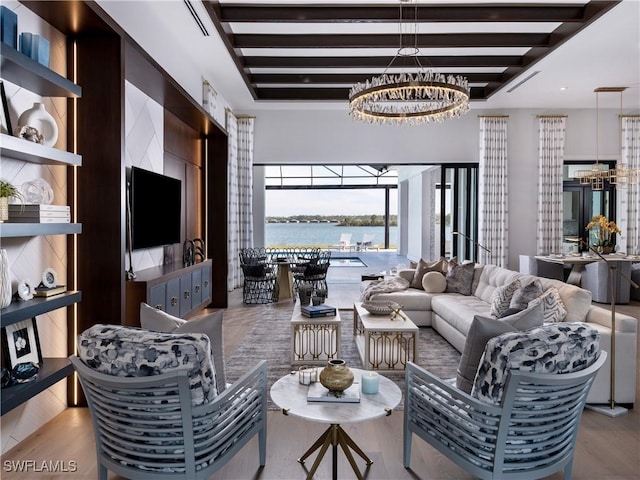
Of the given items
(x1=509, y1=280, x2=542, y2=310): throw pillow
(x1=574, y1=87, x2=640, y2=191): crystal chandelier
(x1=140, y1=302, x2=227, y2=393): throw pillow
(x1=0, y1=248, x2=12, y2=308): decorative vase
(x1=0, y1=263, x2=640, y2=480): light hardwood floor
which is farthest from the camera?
(x1=574, y1=87, x2=640, y2=191): crystal chandelier

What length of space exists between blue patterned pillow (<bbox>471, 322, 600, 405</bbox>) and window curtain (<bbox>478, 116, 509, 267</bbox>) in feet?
22.8

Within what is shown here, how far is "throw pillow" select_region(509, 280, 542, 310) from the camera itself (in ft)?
11.7

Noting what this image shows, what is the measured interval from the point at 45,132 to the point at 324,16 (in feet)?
11.0

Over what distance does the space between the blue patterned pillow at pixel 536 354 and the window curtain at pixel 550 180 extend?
736 cm

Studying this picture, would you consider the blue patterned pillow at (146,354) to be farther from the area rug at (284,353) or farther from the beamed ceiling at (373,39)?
the beamed ceiling at (373,39)

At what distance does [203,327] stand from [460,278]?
4094mm

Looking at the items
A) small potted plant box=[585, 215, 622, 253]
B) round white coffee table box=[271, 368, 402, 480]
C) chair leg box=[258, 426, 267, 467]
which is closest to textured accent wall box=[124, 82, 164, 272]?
chair leg box=[258, 426, 267, 467]

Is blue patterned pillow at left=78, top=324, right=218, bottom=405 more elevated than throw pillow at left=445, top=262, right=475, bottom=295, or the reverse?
blue patterned pillow at left=78, top=324, right=218, bottom=405

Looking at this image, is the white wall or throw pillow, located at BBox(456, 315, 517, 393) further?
the white wall

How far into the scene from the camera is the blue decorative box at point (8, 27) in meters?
2.26

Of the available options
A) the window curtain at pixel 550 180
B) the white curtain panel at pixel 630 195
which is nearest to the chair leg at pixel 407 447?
the window curtain at pixel 550 180

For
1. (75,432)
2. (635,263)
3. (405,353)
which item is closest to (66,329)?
(75,432)

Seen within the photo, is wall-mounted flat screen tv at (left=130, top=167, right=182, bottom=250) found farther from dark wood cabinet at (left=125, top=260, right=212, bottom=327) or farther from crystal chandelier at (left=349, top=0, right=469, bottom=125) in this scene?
crystal chandelier at (left=349, top=0, right=469, bottom=125)

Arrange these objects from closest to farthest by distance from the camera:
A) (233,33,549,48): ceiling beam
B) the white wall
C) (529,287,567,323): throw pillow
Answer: (529,287,567,323): throw pillow
(233,33,549,48): ceiling beam
the white wall
